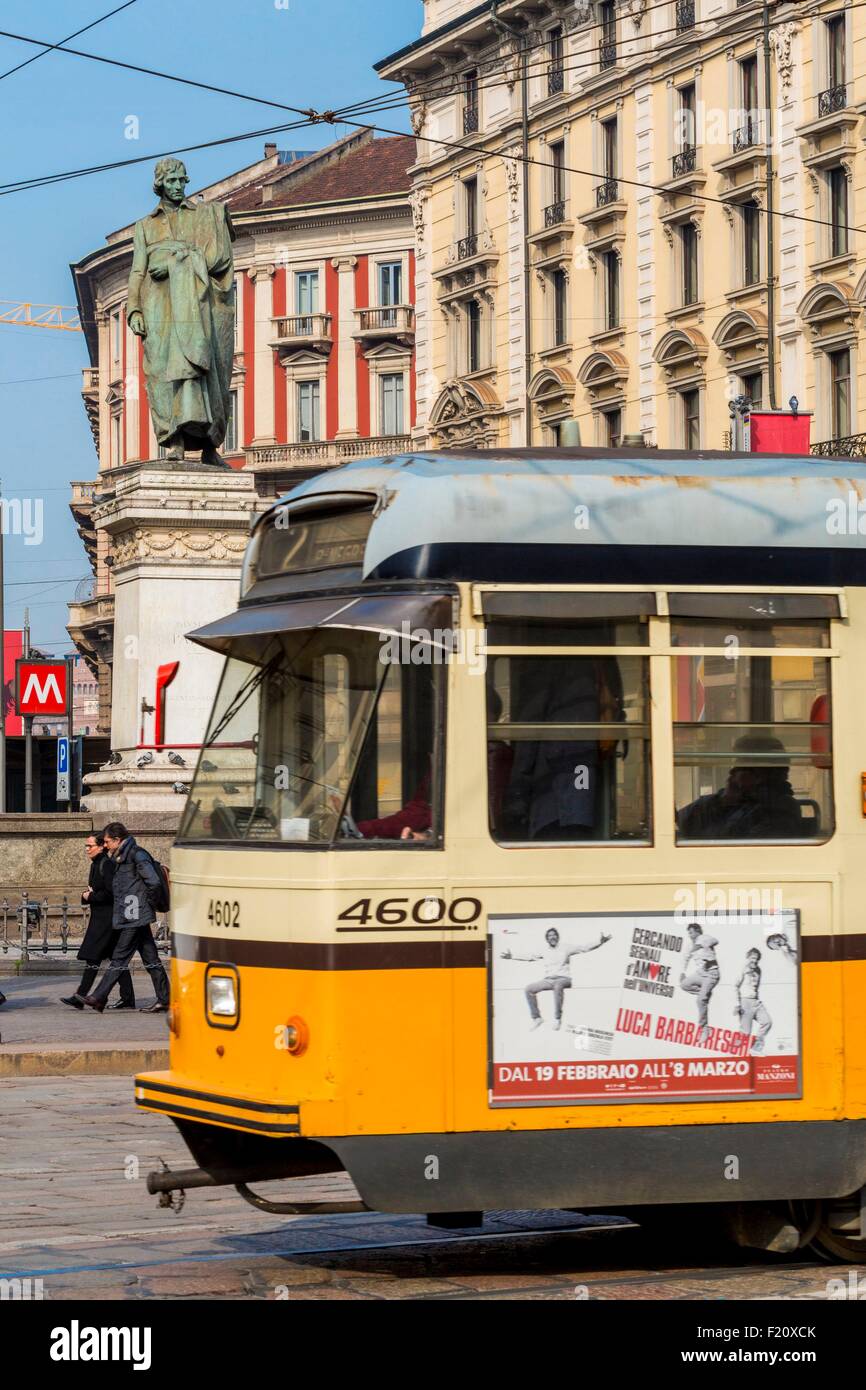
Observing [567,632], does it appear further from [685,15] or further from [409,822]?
[685,15]

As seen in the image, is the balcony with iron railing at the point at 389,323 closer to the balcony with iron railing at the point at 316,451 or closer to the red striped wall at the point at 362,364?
the red striped wall at the point at 362,364

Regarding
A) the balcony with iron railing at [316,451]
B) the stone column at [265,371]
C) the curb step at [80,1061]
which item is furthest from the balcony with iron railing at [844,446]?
the stone column at [265,371]

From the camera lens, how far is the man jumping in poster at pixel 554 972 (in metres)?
7.51

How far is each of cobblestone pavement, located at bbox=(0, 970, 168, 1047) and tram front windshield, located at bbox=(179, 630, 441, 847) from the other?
8259 mm

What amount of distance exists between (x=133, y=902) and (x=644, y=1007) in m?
10.9

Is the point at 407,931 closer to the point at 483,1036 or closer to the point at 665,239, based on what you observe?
the point at 483,1036

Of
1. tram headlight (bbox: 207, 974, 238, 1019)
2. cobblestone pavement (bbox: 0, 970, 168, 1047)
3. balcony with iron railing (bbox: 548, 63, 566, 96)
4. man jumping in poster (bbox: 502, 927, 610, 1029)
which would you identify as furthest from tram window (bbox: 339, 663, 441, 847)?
balcony with iron railing (bbox: 548, 63, 566, 96)

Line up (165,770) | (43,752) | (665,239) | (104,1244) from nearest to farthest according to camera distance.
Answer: (104,1244), (165,770), (665,239), (43,752)

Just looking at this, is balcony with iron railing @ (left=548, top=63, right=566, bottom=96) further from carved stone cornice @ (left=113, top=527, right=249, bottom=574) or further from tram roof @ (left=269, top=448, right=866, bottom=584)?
tram roof @ (left=269, top=448, right=866, bottom=584)

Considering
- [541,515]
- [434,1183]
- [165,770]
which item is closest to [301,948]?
[434,1183]

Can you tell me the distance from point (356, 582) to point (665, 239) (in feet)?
130

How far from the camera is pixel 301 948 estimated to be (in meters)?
7.42

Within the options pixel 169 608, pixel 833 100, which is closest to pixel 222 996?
pixel 169 608

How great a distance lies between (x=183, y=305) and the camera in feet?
79.6
